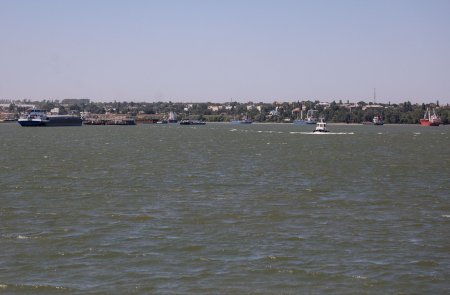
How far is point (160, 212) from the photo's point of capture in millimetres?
34031

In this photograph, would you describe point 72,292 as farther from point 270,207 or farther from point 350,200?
point 350,200

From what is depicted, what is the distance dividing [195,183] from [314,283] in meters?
27.3

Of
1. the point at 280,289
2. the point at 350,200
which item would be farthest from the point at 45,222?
the point at 350,200

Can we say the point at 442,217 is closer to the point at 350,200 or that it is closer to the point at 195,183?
the point at 350,200

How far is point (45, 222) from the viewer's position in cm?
3097

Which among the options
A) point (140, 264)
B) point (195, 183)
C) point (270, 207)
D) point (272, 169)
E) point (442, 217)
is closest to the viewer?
point (140, 264)

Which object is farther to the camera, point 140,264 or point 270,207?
point 270,207

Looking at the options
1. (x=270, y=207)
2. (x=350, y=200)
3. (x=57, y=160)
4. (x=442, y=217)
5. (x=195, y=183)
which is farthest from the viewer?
(x=57, y=160)

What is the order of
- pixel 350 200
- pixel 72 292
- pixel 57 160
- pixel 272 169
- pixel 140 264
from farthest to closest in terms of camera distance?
pixel 57 160, pixel 272 169, pixel 350 200, pixel 140 264, pixel 72 292

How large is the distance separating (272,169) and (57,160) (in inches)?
883

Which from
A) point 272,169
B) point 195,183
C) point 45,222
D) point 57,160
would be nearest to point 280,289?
point 45,222

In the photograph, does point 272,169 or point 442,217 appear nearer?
point 442,217

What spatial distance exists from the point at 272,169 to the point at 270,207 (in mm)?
25796

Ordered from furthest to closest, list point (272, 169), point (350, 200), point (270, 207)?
point (272, 169) < point (350, 200) < point (270, 207)
